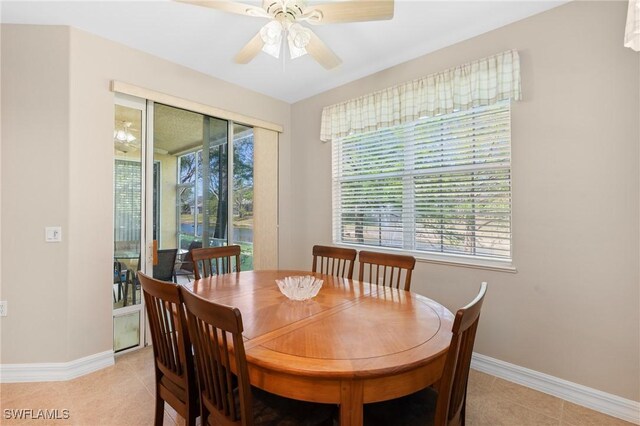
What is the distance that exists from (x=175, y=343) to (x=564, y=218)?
8.42ft

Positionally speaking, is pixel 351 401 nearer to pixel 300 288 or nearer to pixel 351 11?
pixel 300 288

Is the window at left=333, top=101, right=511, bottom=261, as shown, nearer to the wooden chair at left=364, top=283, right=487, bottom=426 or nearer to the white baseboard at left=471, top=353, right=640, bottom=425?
the white baseboard at left=471, top=353, right=640, bottom=425

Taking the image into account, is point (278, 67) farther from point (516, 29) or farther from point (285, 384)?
point (285, 384)

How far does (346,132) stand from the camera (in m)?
3.41

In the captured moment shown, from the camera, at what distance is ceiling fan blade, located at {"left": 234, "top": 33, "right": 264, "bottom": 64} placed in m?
2.07

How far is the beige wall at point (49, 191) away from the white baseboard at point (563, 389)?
10.7 feet

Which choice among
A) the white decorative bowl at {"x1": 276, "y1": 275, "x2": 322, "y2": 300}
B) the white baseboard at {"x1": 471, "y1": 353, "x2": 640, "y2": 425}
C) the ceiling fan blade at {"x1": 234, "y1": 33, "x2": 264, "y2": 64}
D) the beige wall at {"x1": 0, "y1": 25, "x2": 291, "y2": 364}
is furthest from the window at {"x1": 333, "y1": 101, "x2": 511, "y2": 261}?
the beige wall at {"x1": 0, "y1": 25, "x2": 291, "y2": 364}

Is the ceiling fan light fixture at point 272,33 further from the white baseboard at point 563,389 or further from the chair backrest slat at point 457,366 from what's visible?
the white baseboard at point 563,389

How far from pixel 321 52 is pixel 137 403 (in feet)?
8.93

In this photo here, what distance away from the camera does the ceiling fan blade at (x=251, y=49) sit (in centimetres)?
207

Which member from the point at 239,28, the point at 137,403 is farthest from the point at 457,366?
the point at 239,28

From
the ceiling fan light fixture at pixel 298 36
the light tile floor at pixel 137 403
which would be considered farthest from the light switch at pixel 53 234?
the ceiling fan light fixture at pixel 298 36

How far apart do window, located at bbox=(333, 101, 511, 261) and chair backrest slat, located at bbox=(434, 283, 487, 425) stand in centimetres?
146

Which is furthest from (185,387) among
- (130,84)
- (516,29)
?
(516,29)
